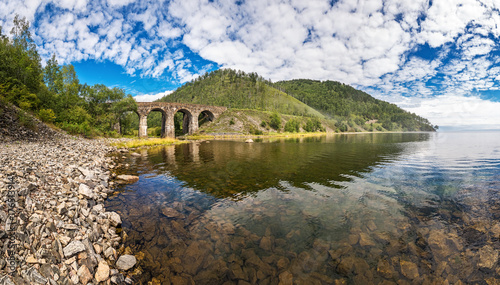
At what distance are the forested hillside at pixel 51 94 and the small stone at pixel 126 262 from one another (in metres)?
27.0

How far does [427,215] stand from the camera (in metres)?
9.07

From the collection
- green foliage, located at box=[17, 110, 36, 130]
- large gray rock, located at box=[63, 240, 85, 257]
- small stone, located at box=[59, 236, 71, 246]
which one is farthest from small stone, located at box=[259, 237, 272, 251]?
green foliage, located at box=[17, 110, 36, 130]

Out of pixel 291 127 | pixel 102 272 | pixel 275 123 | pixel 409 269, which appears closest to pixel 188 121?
pixel 275 123

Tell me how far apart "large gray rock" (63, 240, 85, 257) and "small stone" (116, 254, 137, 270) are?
1.00 meters

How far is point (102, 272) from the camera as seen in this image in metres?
4.91

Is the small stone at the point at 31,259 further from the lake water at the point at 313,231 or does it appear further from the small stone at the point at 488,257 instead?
the small stone at the point at 488,257

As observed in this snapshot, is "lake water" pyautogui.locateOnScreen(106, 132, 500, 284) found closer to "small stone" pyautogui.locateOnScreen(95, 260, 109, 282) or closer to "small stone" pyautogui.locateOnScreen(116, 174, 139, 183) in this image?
"small stone" pyautogui.locateOnScreen(95, 260, 109, 282)

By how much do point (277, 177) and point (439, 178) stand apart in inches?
505

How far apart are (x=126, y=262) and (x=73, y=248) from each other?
1354 millimetres

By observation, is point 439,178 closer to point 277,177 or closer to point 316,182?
point 316,182

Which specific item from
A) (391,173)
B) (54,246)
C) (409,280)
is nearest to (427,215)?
(409,280)

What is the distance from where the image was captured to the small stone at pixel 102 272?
15.7 feet

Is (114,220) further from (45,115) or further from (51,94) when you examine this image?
(51,94)

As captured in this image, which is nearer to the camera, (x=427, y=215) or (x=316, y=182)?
(x=427, y=215)
